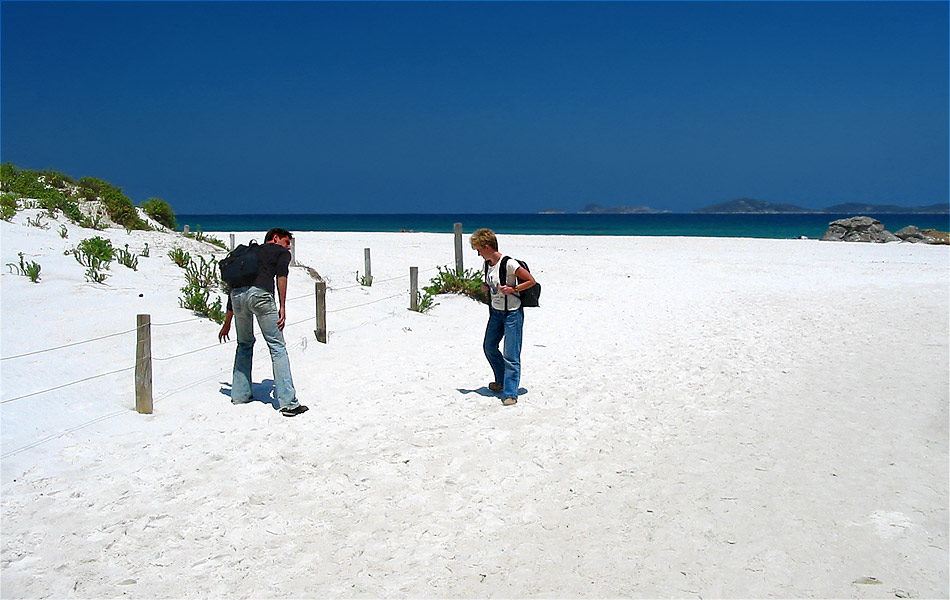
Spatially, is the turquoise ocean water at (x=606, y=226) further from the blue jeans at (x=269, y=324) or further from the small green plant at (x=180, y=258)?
the blue jeans at (x=269, y=324)

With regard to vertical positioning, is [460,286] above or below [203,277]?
below

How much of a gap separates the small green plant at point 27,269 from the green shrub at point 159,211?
8618 millimetres

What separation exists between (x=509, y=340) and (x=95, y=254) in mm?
7330

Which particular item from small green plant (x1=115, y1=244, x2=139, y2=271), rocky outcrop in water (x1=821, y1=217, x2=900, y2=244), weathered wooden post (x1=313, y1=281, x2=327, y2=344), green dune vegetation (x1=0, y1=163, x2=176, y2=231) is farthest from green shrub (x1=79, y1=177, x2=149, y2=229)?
rocky outcrop in water (x1=821, y1=217, x2=900, y2=244)

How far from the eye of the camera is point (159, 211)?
715 inches

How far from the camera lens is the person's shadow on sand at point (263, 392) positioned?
6.52m

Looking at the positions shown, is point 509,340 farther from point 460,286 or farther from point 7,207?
point 7,207

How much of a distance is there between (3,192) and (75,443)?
40.0ft

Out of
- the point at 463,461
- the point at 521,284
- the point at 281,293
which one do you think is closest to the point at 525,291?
the point at 521,284

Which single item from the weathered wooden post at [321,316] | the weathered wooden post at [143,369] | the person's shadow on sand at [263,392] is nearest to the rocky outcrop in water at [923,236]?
the weathered wooden post at [321,316]

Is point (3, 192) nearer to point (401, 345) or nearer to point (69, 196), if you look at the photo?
point (69, 196)

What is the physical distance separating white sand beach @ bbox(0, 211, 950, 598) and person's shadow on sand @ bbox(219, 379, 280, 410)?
5 centimetres

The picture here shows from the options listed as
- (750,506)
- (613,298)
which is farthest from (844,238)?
(750,506)

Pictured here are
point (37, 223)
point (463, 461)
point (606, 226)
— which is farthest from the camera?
point (606, 226)
